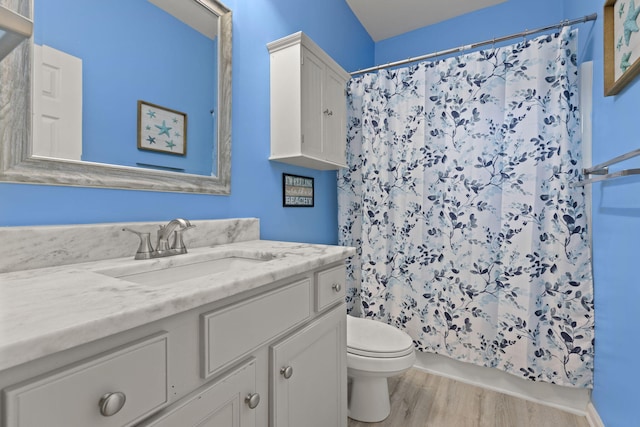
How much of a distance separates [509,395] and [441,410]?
1.52 feet

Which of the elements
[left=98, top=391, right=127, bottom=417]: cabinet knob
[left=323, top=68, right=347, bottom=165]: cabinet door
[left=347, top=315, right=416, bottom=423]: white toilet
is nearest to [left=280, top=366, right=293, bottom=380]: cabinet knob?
[left=98, top=391, right=127, bottom=417]: cabinet knob

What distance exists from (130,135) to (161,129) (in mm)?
118

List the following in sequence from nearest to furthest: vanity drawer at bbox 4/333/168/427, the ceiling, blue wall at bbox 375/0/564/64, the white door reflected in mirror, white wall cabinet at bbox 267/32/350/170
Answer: vanity drawer at bbox 4/333/168/427
the white door reflected in mirror
white wall cabinet at bbox 267/32/350/170
blue wall at bbox 375/0/564/64
the ceiling

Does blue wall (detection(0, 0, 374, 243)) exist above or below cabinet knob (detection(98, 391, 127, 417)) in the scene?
above

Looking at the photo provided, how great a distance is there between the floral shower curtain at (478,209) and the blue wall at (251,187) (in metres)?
0.42

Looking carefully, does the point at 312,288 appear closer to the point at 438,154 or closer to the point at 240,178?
the point at 240,178

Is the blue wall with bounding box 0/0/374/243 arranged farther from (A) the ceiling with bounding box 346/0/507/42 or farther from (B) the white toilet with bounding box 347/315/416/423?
(B) the white toilet with bounding box 347/315/416/423

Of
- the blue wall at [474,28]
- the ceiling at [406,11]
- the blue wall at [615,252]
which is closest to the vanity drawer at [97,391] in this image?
the blue wall at [615,252]

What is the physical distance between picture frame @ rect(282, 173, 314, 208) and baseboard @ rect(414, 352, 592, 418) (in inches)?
49.9

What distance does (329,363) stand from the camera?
3.53 ft

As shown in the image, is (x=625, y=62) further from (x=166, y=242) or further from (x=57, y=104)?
(x=57, y=104)

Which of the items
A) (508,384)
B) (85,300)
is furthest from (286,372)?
(508,384)

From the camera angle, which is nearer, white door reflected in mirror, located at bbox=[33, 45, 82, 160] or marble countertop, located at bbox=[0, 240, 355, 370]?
marble countertop, located at bbox=[0, 240, 355, 370]

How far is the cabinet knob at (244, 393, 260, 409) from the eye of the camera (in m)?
0.72
